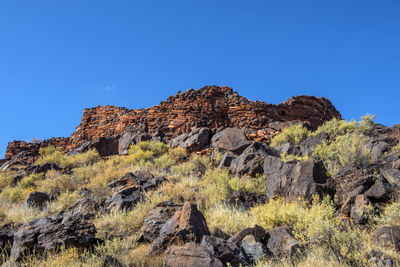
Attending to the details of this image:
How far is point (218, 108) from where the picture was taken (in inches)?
723

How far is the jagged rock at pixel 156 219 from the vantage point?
5.24 m

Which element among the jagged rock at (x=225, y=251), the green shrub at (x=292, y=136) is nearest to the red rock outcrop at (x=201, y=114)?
the green shrub at (x=292, y=136)

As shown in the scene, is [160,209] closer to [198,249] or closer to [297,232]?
[198,249]

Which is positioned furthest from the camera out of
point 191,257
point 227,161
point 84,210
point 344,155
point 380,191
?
point 227,161

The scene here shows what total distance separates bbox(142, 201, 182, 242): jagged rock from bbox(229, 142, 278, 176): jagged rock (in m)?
3.08

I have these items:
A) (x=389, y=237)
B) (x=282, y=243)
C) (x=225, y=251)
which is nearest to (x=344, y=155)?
(x=389, y=237)

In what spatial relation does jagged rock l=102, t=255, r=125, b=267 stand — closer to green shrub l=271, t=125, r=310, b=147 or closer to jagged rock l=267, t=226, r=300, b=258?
jagged rock l=267, t=226, r=300, b=258

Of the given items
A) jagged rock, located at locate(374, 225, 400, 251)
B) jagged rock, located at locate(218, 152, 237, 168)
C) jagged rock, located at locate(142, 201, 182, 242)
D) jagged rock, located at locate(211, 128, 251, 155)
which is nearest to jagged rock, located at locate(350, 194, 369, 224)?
jagged rock, located at locate(374, 225, 400, 251)

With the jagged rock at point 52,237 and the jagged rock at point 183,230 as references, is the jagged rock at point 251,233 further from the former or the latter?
the jagged rock at point 52,237

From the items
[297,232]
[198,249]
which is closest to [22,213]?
[198,249]

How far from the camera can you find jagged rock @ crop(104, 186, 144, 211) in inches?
271

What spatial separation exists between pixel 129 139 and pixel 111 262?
12869 mm

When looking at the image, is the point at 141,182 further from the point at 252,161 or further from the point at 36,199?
the point at 252,161

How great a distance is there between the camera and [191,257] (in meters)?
3.71
